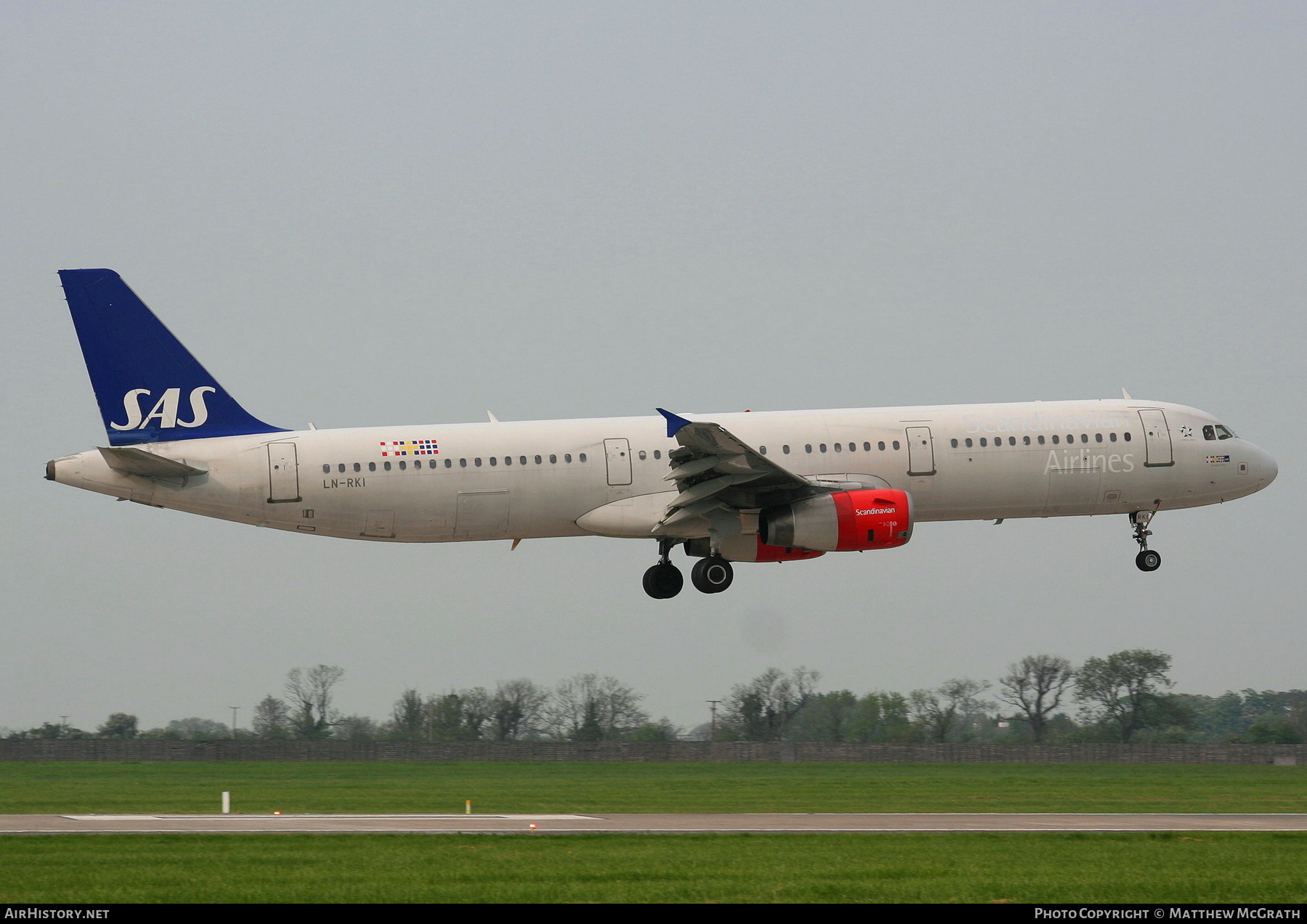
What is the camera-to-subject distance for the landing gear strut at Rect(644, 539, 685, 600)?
43.0 m

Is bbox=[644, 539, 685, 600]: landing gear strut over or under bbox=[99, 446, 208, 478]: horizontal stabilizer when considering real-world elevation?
Answer: under

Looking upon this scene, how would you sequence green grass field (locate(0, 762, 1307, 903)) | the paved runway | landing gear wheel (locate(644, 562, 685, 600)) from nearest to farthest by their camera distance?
green grass field (locate(0, 762, 1307, 903)) → the paved runway → landing gear wheel (locate(644, 562, 685, 600))

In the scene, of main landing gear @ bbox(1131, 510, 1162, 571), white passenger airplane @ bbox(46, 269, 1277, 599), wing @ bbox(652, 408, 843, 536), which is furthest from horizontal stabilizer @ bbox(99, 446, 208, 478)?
main landing gear @ bbox(1131, 510, 1162, 571)

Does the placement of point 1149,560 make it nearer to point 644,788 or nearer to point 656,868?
point 644,788

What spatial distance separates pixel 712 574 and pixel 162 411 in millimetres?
15204

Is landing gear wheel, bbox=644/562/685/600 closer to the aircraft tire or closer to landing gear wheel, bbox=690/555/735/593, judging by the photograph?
landing gear wheel, bbox=690/555/735/593

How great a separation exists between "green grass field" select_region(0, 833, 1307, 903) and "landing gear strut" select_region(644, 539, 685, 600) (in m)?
16.4

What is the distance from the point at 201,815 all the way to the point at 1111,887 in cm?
2064

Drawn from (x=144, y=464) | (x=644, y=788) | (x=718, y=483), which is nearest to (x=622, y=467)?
(x=718, y=483)

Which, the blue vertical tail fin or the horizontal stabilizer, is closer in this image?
the horizontal stabilizer

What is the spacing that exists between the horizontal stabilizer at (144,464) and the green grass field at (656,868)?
45.8ft

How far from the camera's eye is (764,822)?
99.8ft
